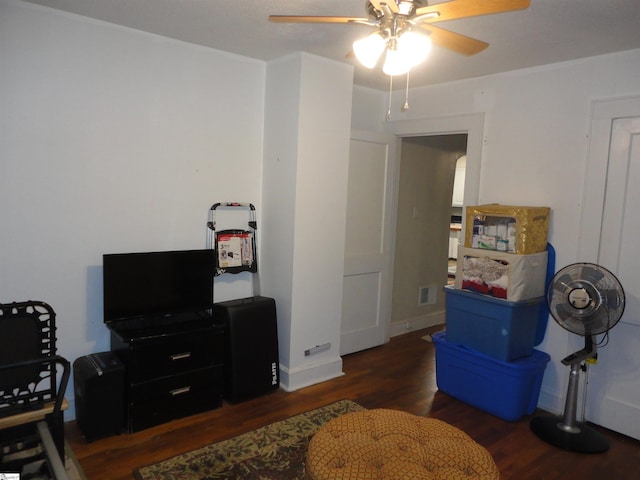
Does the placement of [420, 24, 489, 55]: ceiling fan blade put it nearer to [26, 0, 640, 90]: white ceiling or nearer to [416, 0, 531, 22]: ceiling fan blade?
[416, 0, 531, 22]: ceiling fan blade

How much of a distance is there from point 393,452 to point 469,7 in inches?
69.0

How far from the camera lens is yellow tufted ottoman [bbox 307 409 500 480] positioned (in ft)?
5.62

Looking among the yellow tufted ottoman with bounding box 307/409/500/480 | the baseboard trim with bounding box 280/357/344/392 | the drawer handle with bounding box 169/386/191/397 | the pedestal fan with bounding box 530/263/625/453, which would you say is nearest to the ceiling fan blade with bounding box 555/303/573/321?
the pedestal fan with bounding box 530/263/625/453

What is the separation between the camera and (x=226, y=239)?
131 inches

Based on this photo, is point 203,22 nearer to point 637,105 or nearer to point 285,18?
point 285,18

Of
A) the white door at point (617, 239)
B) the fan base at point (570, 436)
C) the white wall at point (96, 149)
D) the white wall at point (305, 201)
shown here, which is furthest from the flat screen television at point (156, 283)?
the white door at point (617, 239)

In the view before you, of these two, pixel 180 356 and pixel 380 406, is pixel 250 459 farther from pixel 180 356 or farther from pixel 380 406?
pixel 380 406

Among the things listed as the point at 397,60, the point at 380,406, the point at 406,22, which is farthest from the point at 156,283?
the point at 406,22

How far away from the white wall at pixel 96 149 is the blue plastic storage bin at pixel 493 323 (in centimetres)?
178

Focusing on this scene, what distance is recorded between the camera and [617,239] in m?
2.88

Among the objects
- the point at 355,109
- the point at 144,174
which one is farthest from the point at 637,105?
the point at 144,174

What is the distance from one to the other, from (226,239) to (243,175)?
0.52 m

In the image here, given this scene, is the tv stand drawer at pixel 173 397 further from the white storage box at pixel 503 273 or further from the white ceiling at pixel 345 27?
the white ceiling at pixel 345 27

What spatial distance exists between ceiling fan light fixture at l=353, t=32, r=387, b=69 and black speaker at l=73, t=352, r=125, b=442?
218 cm
